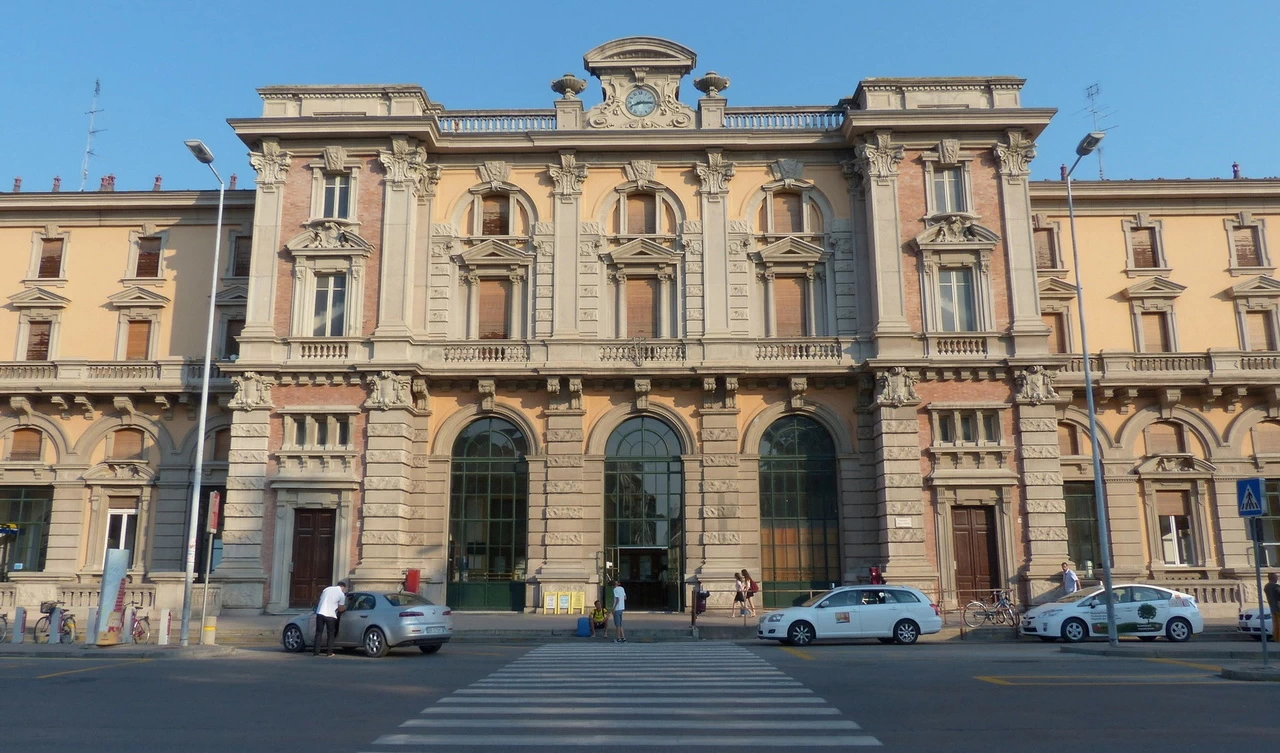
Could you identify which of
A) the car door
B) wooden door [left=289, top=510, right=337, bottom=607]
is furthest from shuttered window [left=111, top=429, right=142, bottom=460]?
the car door

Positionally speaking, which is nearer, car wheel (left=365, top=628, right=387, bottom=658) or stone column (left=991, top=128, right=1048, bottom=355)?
car wheel (left=365, top=628, right=387, bottom=658)

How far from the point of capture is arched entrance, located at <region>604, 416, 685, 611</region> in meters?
31.9

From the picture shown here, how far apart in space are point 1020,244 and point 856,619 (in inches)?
627

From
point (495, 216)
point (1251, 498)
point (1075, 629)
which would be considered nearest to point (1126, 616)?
point (1075, 629)

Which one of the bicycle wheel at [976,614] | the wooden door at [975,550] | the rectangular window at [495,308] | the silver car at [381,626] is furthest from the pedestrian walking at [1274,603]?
the rectangular window at [495,308]

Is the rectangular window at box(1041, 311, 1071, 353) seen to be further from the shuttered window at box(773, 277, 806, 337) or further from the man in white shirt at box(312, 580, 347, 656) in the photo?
the man in white shirt at box(312, 580, 347, 656)

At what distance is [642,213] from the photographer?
34.4m

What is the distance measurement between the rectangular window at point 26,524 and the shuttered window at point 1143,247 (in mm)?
41094

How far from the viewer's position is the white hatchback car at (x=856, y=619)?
2288cm

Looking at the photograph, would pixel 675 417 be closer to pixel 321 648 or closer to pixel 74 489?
pixel 321 648

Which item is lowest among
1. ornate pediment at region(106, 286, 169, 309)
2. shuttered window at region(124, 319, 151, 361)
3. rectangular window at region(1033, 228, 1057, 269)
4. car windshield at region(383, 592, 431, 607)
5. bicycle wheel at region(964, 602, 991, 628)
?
bicycle wheel at region(964, 602, 991, 628)

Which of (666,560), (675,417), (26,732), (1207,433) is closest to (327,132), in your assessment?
(675,417)

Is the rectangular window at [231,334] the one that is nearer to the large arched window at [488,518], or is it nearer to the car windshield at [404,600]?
the large arched window at [488,518]

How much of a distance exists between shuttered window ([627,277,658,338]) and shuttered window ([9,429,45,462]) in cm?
2209
